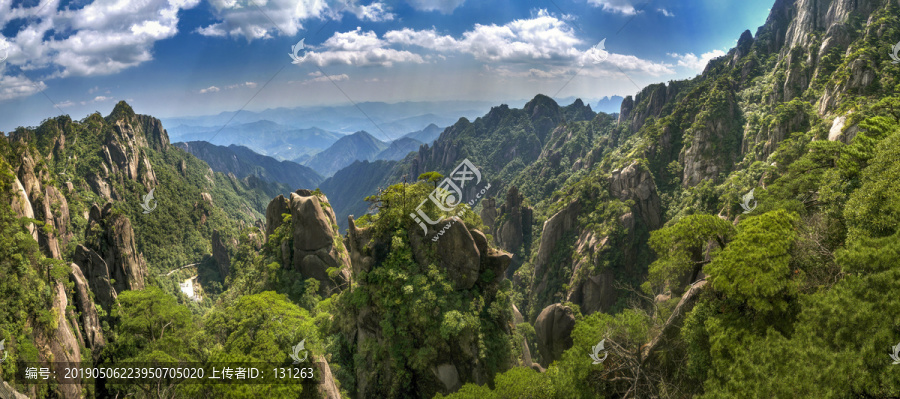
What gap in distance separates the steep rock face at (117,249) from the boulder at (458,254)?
31.3 m

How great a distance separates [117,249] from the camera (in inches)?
1347

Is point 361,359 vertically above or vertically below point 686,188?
below

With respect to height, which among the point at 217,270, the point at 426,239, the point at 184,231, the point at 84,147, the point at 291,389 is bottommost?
the point at 217,270

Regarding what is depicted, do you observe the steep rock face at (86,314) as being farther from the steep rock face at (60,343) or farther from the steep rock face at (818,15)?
the steep rock face at (818,15)

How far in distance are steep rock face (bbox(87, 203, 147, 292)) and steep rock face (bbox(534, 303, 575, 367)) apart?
129ft

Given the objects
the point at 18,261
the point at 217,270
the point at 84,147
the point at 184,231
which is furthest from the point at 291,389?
the point at 84,147

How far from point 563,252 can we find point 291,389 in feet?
184

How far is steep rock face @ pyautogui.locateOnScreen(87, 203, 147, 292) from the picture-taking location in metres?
33.7

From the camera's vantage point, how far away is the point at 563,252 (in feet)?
214

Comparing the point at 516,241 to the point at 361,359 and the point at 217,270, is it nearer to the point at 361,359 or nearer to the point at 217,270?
the point at 361,359

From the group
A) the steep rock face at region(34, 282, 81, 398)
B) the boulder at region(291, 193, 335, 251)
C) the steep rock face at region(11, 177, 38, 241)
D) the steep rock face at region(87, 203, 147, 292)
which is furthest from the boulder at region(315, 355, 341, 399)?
the steep rock face at region(87, 203, 147, 292)

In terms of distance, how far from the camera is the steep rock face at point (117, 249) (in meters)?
33.7

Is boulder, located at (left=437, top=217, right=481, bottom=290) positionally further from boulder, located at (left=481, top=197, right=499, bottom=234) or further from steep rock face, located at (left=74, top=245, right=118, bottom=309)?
boulder, located at (left=481, top=197, right=499, bottom=234)

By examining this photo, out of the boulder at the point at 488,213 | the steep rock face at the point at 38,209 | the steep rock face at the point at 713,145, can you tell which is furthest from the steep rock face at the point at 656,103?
the steep rock face at the point at 38,209
